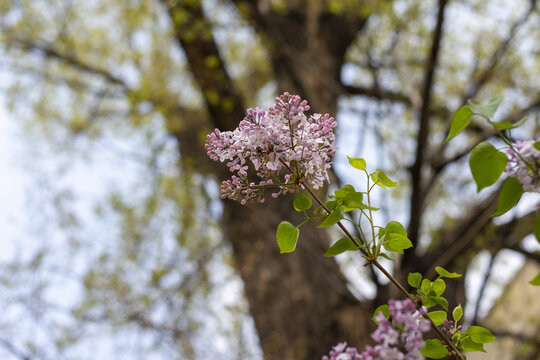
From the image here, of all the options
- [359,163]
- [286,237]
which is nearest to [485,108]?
[359,163]

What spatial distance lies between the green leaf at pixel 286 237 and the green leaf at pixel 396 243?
137 mm

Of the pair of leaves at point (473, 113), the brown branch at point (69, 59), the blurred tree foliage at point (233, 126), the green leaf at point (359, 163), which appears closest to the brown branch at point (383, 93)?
the blurred tree foliage at point (233, 126)

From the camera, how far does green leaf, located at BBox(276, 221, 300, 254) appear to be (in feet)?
2.43

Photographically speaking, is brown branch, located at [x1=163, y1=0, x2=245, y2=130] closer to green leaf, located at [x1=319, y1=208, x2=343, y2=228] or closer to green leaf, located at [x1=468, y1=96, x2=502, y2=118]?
green leaf, located at [x1=319, y1=208, x2=343, y2=228]

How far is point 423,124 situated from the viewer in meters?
2.76

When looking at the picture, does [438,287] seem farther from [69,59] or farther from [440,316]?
[69,59]

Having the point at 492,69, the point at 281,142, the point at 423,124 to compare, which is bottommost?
the point at 281,142

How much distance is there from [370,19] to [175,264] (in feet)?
9.27

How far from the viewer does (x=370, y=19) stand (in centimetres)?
452

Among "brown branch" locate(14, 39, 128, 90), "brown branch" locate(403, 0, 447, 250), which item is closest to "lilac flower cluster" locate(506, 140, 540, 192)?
"brown branch" locate(403, 0, 447, 250)

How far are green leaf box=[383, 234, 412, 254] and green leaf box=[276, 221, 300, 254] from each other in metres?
0.14

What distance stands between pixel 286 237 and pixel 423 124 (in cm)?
222

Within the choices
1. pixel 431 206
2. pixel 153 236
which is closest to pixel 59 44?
pixel 153 236

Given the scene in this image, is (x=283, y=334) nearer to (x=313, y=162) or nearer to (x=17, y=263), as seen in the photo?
(x=17, y=263)
